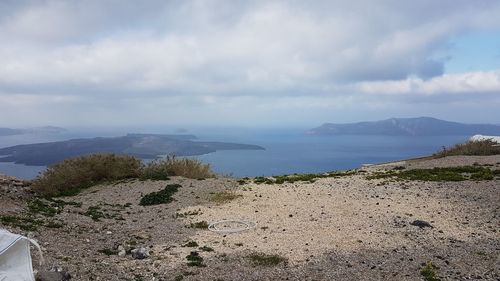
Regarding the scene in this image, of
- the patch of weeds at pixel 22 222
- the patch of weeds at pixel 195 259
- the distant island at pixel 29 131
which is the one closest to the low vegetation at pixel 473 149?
the patch of weeds at pixel 195 259

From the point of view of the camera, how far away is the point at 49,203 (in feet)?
42.7

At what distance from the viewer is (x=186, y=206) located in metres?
13.4

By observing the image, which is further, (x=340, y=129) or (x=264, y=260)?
(x=340, y=129)

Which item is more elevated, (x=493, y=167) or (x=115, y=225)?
(x=493, y=167)

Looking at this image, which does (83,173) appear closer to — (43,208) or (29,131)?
(43,208)

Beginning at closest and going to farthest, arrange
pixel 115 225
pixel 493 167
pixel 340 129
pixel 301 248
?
pixel 301 248
pixel 115 225
pixel 493 167
pixel 340 129

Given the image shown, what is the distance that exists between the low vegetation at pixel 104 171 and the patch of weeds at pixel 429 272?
11679 millimetres

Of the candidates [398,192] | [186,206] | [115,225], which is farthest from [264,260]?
[398,192]

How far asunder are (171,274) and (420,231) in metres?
5.60

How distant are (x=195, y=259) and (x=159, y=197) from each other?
20.7 feet

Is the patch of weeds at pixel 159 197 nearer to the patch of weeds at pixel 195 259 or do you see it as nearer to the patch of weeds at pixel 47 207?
the patch of weeds at pixel 47 207

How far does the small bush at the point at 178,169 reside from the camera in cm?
1825

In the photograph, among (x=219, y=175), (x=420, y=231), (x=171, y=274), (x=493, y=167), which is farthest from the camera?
(x=219, y=175)

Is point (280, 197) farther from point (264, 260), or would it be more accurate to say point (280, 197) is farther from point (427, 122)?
point (427, 122)
